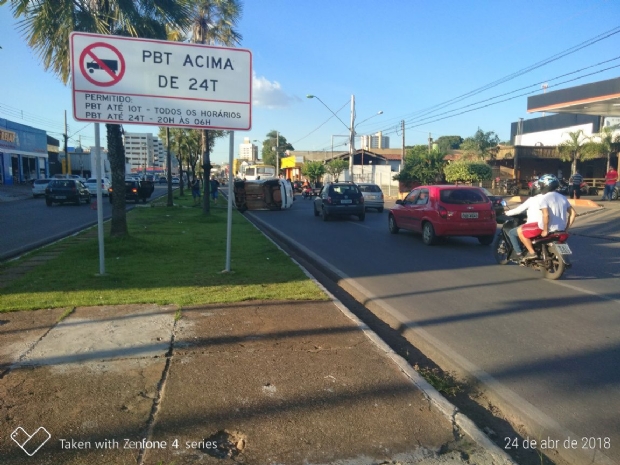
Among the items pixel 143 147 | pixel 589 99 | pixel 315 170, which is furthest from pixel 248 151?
pixel 589 99

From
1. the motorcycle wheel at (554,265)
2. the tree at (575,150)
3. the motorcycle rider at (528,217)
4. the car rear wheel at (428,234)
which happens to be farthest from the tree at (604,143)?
the motorcycle wheel at (554,265)

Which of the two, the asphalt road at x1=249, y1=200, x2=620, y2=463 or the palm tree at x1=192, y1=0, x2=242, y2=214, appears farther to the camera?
the palm tree at x1=192, y1=0, x2=242, y2=214

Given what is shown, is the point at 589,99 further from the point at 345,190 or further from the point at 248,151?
the point at 248,151

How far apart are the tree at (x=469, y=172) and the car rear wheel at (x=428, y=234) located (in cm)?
2453

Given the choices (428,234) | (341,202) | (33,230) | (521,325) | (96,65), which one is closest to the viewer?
(521,325)

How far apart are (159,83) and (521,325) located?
6.39 meters

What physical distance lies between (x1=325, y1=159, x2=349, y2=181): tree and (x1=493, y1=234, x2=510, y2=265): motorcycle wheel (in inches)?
1871

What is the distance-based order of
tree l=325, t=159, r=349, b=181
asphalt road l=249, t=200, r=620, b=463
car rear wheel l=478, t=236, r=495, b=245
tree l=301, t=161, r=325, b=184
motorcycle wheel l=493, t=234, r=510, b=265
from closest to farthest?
asphalt road l=249, t=200, r=620, b=463, motorcycle wheel l=493, t=234, r=510, b=265, car rear wheel l=478, t=236, r=495, b=245, tree l=325, t=159, r=349, b=181, tree l=301, t=161, r=325, b=184

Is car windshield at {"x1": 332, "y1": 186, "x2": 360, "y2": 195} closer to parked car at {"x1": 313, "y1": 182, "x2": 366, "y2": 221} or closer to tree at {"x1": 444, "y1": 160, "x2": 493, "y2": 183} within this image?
parked car at {"x1": 313, "y1": 182, "x2": 366, "y2": 221}

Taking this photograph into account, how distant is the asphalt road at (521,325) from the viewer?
415 centimetres

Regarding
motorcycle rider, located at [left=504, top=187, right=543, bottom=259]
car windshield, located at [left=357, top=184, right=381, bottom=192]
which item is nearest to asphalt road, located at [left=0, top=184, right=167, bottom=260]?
motorcycle rider, located at [left=504, top=187, right=543, bottom=259]

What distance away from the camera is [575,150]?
129 ft

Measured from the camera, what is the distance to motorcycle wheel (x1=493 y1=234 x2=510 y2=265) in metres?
10.5

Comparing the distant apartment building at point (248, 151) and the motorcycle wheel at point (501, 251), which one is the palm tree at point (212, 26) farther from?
the distant apartment building at point (248, 151)
